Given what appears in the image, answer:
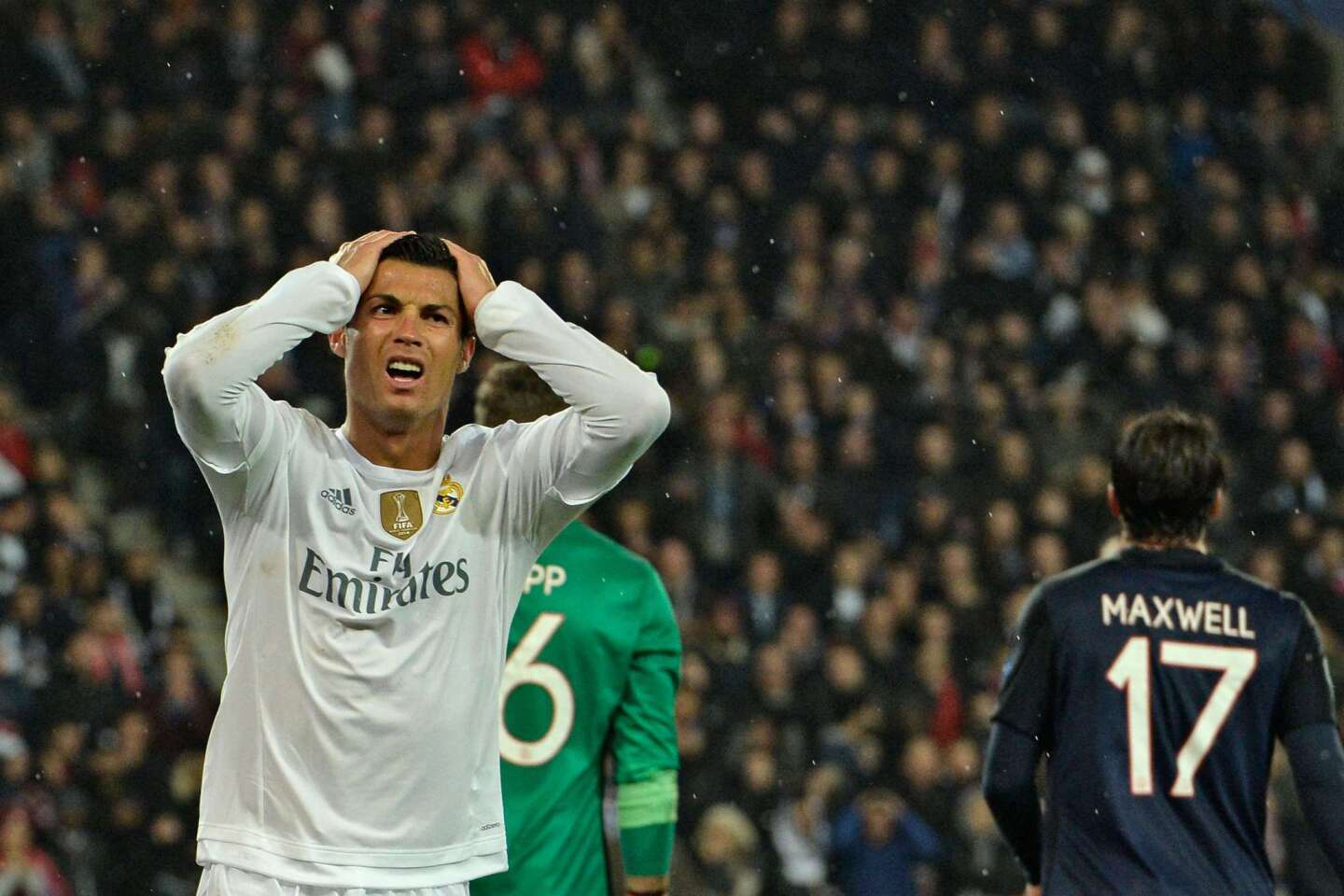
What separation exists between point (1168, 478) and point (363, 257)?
4.96 feet

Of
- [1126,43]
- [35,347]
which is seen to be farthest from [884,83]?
[35,347]

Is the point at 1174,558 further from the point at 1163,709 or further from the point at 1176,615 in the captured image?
the point at 1163,709

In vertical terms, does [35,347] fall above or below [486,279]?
above

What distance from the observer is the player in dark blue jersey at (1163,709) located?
3301 mm

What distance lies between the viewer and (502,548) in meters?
3.13

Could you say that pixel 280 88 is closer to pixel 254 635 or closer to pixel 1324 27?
pixel 1324 27

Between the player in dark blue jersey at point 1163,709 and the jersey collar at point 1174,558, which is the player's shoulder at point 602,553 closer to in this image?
the player in dark blue jersey at point 1163,709

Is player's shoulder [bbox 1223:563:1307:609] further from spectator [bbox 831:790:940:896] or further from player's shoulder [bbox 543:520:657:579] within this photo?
spectator [bbox 831:790:940:896]

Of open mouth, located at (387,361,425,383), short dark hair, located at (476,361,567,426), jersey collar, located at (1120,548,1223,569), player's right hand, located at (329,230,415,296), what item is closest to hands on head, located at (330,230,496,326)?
player's right hand, located at (329,230,415,296)

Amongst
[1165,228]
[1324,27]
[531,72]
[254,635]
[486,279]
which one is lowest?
[254,635]

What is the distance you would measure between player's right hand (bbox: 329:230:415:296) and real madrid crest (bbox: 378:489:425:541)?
343mm

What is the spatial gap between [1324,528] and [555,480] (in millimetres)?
8417

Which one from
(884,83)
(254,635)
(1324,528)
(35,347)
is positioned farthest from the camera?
(884,83)

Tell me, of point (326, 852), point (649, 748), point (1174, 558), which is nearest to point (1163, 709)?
point (1174, 558)
